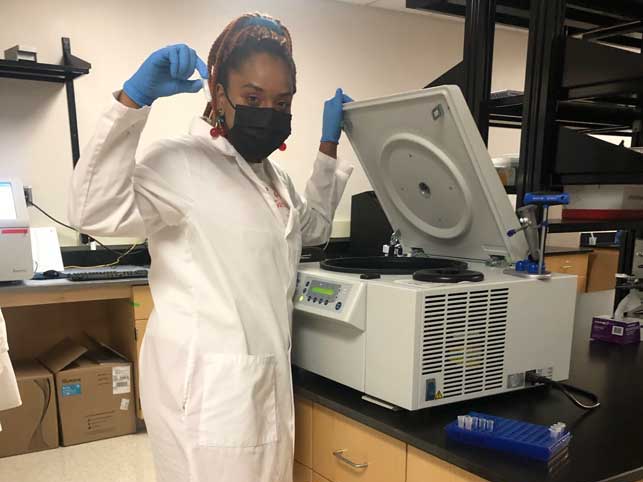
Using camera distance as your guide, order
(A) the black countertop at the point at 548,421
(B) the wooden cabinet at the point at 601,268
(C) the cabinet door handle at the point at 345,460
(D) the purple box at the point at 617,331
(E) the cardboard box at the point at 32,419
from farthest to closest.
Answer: (B) the wooden cabinet at the point at 601,268
(E) the cardboard box at the point at 32,419
(D) the purple box at the point at 617,331
(C) the cabinet door handle at the point at 345,460
(A) the black countertop at the point at 548,421

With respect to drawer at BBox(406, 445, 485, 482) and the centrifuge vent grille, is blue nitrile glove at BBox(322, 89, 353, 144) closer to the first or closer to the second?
the centrifuge vent grille

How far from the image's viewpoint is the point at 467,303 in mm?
1106

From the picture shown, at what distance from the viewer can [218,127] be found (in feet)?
4.03

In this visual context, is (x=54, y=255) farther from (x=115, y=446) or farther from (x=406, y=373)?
(x=406, y=373)

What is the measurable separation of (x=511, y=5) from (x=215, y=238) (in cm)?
119

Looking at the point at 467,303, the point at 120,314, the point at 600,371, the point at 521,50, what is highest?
the point at 521,50

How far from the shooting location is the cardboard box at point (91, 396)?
2.74m

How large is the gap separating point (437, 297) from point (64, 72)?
2532 mm

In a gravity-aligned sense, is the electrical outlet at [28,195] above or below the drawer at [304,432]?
above

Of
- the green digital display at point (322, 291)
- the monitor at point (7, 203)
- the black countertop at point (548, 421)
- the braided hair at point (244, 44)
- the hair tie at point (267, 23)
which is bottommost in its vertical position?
the black countertop at point (548, 421)

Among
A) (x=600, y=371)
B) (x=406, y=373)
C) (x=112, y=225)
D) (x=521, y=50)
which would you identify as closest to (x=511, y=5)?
(x=600, y=371)

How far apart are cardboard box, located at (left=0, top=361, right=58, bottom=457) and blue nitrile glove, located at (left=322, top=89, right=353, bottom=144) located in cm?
205

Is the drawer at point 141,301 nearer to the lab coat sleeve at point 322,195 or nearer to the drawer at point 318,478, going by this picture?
the lab coat sleeve at point 322,195

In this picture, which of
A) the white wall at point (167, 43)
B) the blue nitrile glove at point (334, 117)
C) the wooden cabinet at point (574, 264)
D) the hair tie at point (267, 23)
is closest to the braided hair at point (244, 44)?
the hair tie at point (267, 23)
